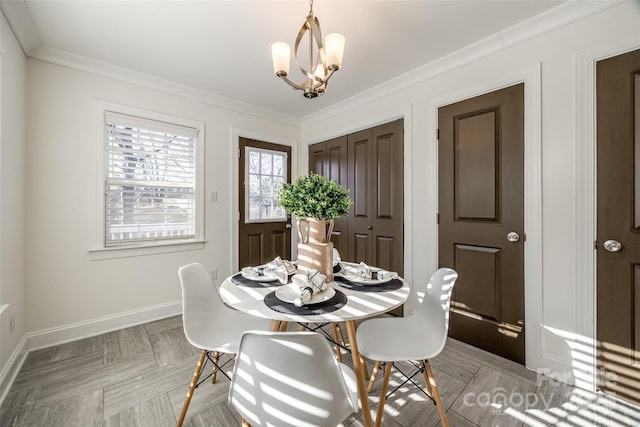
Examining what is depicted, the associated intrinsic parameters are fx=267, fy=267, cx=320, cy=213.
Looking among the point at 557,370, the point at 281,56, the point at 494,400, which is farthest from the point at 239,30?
the point at 557,370

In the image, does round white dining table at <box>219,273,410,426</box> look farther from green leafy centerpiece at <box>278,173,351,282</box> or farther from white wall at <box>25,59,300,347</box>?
white wall at <box>25,59,300,347</box>

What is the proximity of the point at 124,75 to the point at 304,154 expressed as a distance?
2.21 m

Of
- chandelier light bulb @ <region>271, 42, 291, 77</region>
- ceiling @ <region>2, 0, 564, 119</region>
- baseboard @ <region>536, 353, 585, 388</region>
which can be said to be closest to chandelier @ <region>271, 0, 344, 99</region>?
chandelier light bulb @ <region>271, 42, 291, 77</region>

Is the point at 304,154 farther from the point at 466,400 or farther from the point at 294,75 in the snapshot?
the point at 466,400

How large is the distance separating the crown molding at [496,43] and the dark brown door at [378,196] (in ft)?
1.26

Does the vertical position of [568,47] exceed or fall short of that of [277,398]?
it exceeds it

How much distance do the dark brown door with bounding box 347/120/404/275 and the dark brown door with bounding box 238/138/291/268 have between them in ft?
3.35

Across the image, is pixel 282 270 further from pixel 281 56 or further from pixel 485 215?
pixel 485 215

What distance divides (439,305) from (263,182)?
2.76 meters

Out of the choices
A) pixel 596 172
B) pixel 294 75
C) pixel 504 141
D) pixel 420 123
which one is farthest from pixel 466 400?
pixel 294 75

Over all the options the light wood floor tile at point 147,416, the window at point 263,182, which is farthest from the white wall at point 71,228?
the light wood floor tile at point 147,416

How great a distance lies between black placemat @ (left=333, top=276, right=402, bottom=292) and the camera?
1.50m

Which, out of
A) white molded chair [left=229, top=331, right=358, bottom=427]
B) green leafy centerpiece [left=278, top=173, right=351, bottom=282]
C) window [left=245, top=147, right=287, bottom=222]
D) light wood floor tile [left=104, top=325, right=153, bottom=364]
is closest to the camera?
white molded chair [left=229, top=331, right=358, bottom=427]

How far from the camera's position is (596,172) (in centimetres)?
169
